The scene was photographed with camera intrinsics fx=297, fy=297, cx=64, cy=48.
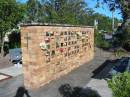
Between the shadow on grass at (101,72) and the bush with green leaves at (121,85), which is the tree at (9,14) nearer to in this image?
the shadow on grass at (101,72)

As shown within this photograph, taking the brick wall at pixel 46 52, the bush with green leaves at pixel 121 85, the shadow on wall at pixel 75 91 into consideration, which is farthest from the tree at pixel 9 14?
the bush with green leaves at pixel 121 85

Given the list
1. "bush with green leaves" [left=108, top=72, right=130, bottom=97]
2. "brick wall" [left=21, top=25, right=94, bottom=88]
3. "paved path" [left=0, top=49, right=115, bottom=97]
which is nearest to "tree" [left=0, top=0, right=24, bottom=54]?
"brick wall" [left=21, top=25, right=94, bottom=88]

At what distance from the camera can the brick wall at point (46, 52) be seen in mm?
10562

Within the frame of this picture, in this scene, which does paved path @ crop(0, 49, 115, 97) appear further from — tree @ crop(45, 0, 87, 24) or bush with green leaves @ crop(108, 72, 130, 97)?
tree @ crop(45, 0, 87, 24)

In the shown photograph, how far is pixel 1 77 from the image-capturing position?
41.3ft

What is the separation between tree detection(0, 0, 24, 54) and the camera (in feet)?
59.9

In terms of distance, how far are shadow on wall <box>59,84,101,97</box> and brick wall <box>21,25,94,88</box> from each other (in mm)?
856

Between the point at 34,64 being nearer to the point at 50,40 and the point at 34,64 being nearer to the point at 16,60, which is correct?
the point at 50,40

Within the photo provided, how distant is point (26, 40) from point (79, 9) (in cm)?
3635

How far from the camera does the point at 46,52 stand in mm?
11242

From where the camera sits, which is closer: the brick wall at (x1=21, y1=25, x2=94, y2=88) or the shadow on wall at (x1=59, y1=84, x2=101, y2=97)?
the shadow on wall at (x1=59, y1=84, x2=101, y2=97)

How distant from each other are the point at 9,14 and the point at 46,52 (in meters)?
8.34

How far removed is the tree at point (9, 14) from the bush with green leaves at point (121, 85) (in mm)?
13310

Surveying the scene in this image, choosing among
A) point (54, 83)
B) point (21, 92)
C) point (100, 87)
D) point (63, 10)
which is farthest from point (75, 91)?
point (63, 10)
